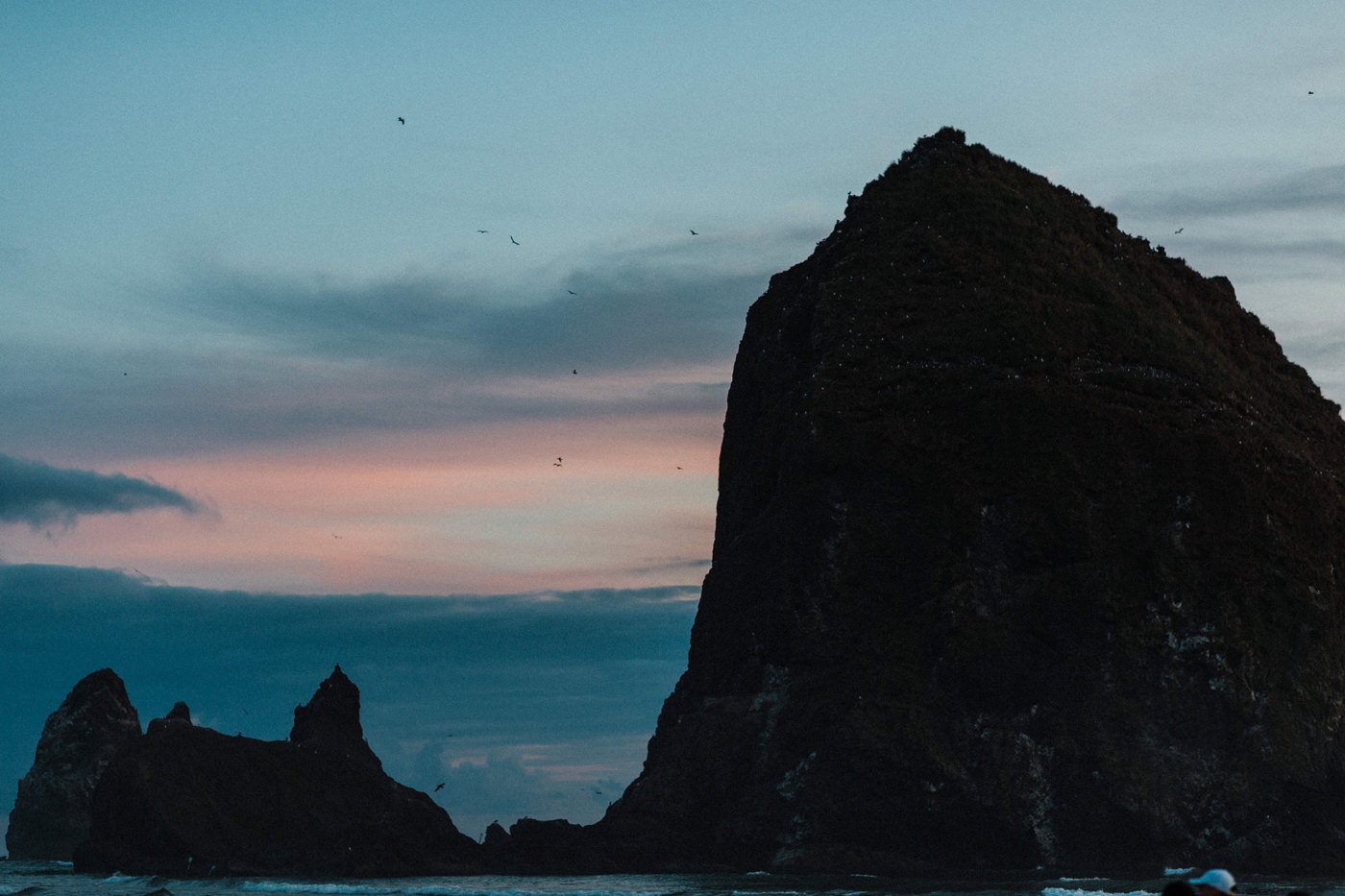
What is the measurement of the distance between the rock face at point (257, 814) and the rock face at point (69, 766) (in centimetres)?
4025

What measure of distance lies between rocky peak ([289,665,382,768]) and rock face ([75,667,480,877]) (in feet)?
2.96

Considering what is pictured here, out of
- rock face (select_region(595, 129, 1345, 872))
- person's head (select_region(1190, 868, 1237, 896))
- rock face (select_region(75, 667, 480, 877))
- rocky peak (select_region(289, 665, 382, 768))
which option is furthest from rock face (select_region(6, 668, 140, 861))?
person's head (select_region(1190, 868, 1237, 896))

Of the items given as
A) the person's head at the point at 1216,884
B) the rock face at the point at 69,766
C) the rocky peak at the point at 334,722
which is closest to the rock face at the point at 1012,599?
the rocky peak at the point at 334,722

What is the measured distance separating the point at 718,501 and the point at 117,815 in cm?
5513

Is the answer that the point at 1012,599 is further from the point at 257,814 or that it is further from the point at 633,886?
the point at 257,814

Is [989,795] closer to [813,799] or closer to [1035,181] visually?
[813,799]

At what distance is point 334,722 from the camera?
111188 millimetres

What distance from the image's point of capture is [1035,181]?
421 ft

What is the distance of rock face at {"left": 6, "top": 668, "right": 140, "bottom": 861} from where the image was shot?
146m

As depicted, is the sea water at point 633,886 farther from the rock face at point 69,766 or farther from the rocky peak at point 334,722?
the rock face at point 69,766

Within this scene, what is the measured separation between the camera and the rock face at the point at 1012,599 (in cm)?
8350

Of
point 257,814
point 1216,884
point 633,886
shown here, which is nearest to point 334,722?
point 257,814

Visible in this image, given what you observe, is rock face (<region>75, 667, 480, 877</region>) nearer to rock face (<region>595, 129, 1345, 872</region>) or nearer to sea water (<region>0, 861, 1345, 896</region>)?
sea water (<region>0, 861, 1345, 896</region>)

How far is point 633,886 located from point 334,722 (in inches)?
1668
